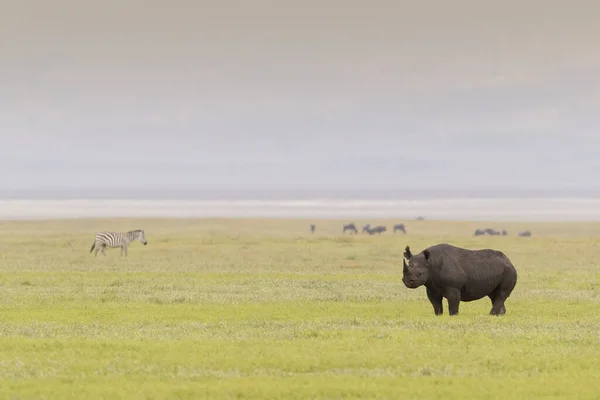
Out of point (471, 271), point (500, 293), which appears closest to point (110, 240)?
point (500, 293)

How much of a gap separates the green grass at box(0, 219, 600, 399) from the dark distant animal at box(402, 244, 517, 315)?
39.7 inches

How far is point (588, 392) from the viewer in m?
18.0

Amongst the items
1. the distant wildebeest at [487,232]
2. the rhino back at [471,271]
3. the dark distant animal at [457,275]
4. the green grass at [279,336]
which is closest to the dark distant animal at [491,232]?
the distant wildebeest at [487,232]

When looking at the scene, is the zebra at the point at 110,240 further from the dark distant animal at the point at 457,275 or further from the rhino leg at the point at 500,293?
the rhino leg at the point at 500,293

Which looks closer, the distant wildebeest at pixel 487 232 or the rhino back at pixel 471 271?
the rhino back at pixel 471 271

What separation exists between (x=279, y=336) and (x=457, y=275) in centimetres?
857

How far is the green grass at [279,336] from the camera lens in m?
18.4

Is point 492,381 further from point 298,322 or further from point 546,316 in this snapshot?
point 546,316

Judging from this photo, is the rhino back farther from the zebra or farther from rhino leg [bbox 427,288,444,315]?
the zebra

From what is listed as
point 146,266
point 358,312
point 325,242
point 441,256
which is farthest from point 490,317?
point 325,242

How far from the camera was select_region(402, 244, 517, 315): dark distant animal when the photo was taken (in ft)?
102

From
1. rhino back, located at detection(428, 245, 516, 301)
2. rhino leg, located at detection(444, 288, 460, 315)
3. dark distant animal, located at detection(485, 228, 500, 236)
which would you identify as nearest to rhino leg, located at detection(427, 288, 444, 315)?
rhino leg, located at detection(444, 288, 460, 315)

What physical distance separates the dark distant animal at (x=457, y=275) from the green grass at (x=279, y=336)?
101 centimetres

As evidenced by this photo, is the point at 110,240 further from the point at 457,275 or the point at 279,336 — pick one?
the point at 279,336
